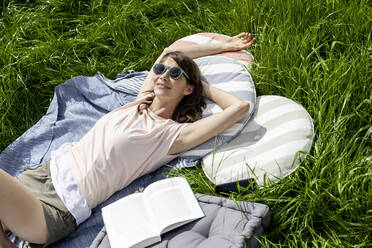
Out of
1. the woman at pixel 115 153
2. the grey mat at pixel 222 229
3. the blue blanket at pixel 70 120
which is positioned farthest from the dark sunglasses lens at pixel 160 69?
the grey mat at pixel 222 229

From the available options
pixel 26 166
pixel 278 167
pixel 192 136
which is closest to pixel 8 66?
pixel 26 166

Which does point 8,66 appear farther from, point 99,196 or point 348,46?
point 348,46

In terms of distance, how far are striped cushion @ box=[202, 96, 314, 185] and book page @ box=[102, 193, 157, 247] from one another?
0.65 metres

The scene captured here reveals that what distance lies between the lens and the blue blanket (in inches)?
151

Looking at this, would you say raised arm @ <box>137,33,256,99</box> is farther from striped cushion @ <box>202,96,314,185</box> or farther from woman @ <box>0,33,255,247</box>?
striped cushion @ <box>202,96,314,185</box>

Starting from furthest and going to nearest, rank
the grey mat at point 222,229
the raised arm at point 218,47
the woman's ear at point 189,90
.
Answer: the raised arm at point 218,47
the woman's ear at point 189,90
the grey mat at point 222,229

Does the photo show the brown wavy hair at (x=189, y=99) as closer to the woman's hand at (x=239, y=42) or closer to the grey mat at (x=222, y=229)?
the woman's hand at (x=239, y=42)


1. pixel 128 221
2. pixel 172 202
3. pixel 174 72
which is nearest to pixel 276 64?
pixel 174 72

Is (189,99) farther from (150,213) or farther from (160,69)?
(150,213)

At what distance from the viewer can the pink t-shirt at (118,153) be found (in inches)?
129

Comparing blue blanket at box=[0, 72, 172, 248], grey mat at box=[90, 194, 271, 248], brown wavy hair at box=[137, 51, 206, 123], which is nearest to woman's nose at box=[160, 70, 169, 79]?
brown wavy hair at box=[137, 51, 206, 123]

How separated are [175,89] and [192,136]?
1.60 ft

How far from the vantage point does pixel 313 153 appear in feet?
10.3

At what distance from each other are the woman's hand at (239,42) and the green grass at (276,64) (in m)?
0.09
